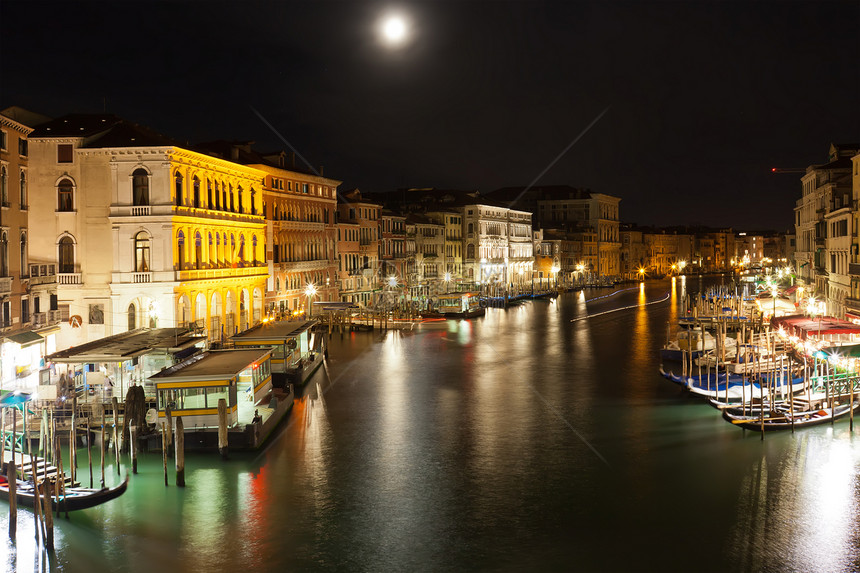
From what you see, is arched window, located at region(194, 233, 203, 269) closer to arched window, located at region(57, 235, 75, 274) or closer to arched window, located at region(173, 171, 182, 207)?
arched window, located at region(173, 171, 182, 207)

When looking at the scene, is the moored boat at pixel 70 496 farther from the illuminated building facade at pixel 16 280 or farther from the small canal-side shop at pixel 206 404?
the illuminated building facade at pixel 16 280

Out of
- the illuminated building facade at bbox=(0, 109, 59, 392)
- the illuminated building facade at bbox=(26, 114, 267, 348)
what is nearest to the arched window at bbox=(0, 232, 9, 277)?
the illuminated building facade at bbox=(0, 109, 59, 392)

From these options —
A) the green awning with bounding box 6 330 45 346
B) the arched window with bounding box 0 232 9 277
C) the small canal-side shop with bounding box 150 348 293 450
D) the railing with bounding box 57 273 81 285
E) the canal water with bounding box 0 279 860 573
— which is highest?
the arched window with bounding box 0 232 9 277

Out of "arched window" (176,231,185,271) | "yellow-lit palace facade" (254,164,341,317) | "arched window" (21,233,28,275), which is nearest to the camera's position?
"arched window" (21,233,28,275)

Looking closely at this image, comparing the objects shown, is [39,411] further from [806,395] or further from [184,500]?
[806,395]

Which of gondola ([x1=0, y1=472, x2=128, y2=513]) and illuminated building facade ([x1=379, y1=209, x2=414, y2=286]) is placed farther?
illuminated building facade ([x1=379, y1=209, x2=414, y2=286])

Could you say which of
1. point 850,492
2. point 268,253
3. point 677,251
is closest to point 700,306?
point 268,253

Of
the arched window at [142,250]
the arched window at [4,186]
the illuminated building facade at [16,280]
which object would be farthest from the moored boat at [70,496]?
the arched window at [142,250]

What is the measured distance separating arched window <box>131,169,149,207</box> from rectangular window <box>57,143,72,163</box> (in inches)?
80.5

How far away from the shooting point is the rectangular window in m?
25.9

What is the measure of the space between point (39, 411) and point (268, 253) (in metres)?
21.0

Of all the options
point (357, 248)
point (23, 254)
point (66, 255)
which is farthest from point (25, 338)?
point (357, 248)

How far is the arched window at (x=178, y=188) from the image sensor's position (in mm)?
26766

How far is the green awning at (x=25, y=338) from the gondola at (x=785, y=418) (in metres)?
17.1
